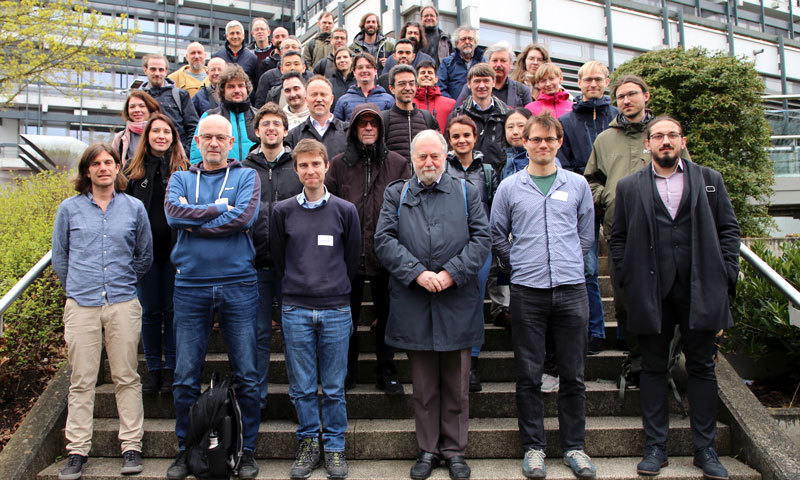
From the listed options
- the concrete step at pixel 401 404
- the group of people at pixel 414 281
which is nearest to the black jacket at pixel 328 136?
the group of people at pixel 414 281

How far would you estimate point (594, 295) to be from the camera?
465cm

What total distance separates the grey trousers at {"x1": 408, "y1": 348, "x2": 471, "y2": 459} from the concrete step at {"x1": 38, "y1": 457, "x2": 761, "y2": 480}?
0.21 metres

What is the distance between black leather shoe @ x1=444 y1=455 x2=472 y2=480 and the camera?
363 cm

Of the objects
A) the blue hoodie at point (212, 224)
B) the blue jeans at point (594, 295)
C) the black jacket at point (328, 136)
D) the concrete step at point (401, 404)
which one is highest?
the black jacket at point (328, 136)

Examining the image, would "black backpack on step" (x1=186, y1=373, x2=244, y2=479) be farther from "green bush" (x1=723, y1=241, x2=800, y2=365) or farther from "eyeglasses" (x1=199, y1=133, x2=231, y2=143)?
"green bush" (x1=723, y1=241, x2=800, y2=365)

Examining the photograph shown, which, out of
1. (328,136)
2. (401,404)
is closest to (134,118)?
(328,136)

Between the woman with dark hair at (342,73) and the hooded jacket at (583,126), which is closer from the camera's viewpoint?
the hooded jacket at (583,126)

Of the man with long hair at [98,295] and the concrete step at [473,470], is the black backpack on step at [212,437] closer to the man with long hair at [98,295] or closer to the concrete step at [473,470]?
the concrete step at [473,470]

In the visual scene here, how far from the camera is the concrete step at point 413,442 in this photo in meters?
4.05

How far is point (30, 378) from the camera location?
16.8 feet

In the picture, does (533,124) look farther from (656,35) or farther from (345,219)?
(656,35)

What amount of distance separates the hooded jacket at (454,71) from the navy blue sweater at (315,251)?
3.86 meters

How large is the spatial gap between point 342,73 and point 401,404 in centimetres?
455

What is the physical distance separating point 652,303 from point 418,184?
69.0 inches
